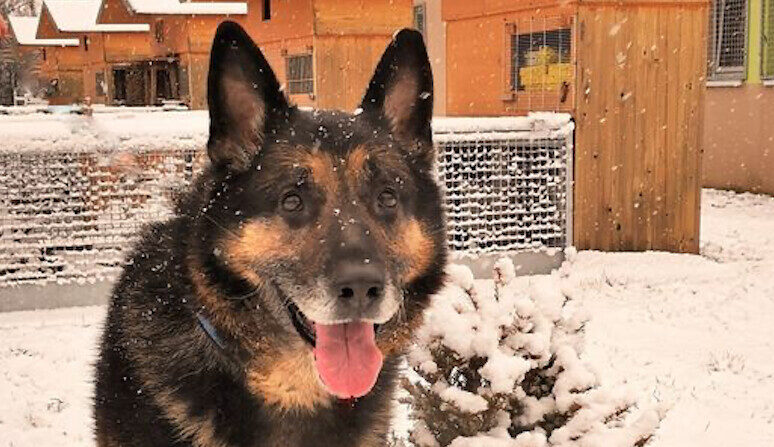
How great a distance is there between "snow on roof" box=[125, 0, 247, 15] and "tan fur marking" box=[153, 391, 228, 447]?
19.2 metres

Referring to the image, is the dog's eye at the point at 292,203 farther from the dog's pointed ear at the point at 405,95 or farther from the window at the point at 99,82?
the window at the point at 99,82

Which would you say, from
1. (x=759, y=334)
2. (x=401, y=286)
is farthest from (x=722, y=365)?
(x=401, y=286)

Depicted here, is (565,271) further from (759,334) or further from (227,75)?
(227,75)

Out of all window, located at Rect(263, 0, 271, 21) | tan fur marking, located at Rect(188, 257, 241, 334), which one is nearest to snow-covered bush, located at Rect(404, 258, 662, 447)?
tan fur marking, located at Rect(188, 257, 241, 334)

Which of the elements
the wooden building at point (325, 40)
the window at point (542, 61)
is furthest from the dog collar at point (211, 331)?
the wooden building at point (325, 40)

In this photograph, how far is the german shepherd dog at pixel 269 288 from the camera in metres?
3.23

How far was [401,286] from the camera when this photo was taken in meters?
3.44

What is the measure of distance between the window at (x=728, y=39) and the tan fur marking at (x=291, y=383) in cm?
1684

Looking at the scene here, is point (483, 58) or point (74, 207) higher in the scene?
point (483, 58)

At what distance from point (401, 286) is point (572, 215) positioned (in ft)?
27.5

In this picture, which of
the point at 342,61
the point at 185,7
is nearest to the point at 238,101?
the point at 342,61

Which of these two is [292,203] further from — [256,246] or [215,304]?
[215,304]

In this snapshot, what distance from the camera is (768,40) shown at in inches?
689

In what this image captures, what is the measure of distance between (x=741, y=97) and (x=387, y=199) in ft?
54.7
